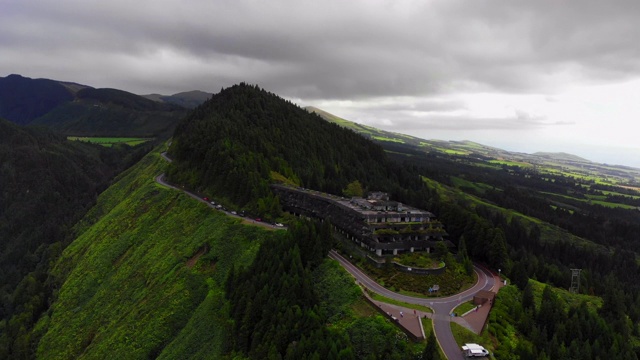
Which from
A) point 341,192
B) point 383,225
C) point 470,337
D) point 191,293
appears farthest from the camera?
point 341,192

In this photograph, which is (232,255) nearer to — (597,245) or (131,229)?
(131,229)

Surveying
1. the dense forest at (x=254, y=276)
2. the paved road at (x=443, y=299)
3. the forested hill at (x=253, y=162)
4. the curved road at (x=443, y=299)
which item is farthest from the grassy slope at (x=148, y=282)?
the paved road at (x=443, y=299)

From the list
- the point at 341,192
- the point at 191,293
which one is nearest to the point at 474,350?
the point at 191,293

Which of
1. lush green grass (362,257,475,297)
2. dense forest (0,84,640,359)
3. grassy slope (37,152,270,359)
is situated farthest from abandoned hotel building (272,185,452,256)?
grassy slope (37,152,270,359)

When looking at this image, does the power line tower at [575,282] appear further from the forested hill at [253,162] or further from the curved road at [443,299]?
the forested hill at [253,162]

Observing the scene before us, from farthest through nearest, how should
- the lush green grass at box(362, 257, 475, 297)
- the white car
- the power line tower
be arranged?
the power line tower
the lush green grass at box(362, 257, 475, 297)
the white car

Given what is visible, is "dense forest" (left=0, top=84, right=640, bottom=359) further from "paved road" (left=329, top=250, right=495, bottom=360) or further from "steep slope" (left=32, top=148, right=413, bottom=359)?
"paved road" (left=329, top=250, right=495, bottom=360)

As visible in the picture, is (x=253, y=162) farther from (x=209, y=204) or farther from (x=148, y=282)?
Answer: (x=148, y=282)
